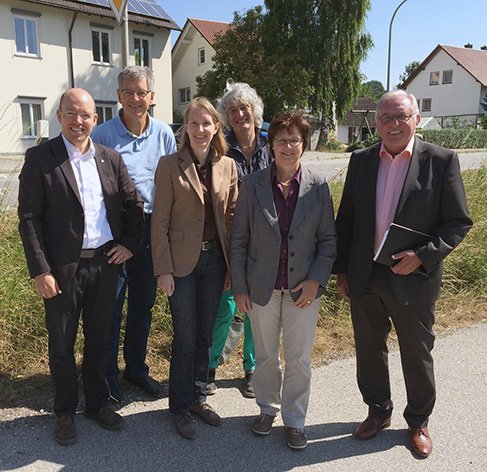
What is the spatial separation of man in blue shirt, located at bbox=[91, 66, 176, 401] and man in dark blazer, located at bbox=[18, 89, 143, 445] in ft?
0.74

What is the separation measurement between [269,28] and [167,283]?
94.9ft

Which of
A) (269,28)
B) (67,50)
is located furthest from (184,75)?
(67,50)

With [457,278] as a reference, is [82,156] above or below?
above

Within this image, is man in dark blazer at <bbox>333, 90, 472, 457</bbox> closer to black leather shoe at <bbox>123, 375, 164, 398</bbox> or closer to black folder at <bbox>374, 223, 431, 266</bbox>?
black folder at <bbox>374, 223, 431, 266</bbox>

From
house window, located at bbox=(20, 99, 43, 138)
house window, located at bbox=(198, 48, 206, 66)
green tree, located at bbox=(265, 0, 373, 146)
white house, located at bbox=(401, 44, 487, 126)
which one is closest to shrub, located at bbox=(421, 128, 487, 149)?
green tree, located at bbox=(265, 0, 373, 146)

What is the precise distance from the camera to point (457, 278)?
577cm

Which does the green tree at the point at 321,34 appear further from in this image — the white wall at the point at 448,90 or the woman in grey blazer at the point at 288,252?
the woman in grey blazer at the point at 288,252

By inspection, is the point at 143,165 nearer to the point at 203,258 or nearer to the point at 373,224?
the point at 203,258

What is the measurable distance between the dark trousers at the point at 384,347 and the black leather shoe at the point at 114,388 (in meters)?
1.70

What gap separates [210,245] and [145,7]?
26301 mm

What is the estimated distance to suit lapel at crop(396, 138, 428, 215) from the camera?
9.39 ft

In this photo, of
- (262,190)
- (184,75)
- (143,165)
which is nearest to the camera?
(262,190)

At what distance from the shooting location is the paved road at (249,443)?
2.87m

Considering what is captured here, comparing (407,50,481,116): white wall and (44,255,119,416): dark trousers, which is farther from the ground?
(407,50,481,116): white wall
